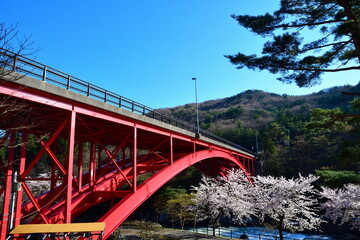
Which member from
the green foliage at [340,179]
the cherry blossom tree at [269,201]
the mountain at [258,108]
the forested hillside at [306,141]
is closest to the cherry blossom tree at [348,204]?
the cherry blossom tree at [269,201]

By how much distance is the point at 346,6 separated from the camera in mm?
9320

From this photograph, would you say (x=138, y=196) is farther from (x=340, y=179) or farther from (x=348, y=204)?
(x=348, y=204)

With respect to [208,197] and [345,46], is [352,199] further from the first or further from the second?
[345,46]

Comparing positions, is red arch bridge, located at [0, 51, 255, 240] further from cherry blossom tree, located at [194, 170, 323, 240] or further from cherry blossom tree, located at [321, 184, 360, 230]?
cherry blossom tree, located at [321, 184, 360, 230]

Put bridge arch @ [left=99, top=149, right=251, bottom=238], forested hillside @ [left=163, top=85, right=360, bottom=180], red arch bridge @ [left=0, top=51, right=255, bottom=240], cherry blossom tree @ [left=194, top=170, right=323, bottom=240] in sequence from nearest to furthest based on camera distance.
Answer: red arch bridge @ [left=0, top=51, right=255, bottom=240] → bridge arch @ [left=99, top=149, right=251, bottom=238] → forested hillside @ [left=163, top=85, right=360, bottom=180] → cherry blossom tree @ [left=194, top=170, right=323, bottom=240]

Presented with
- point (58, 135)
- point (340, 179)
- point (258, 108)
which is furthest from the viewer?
point (258, 108)

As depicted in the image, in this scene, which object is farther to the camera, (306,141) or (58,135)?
(306,141)

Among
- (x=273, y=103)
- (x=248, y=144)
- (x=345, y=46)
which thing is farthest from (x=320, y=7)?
(x=273, y=103)

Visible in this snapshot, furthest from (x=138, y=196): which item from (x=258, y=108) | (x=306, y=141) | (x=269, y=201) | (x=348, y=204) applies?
(x=258, y=108)

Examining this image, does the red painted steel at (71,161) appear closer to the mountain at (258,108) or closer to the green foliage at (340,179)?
the green foliage at (340,179)

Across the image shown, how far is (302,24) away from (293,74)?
7.28ft

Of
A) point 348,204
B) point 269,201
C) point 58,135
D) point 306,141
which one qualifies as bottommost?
point 348,204

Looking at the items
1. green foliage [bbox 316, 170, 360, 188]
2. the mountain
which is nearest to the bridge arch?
green foliage [bbox 316, 170, 360, 188]

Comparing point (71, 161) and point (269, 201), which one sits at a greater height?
point (71, 161)
